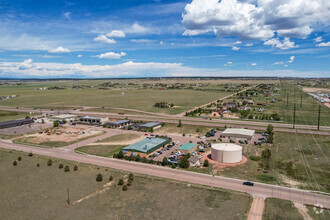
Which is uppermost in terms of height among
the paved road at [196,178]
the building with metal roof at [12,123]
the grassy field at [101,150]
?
the building with metal roof at [12,123]

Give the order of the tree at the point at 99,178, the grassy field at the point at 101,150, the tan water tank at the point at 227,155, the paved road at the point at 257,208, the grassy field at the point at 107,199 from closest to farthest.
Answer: the paved road at the point at 257,208, the grassy field at the point at 107,199, the tree at the point at 99,178, the tan water tank at the point at 227,155, the grassy field at the point at 101,150

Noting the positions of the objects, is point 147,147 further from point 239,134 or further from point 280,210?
point 280,210

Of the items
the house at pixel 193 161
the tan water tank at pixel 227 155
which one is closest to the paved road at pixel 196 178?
the house at pixel 193 161

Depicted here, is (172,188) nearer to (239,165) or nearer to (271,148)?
(239,165)

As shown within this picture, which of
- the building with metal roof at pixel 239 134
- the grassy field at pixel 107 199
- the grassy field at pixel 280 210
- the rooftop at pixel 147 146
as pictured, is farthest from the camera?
the building with metal roof at pixel 239 134

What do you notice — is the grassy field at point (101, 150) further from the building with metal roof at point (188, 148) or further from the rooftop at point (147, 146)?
the building with metal roof at point (188, 148)

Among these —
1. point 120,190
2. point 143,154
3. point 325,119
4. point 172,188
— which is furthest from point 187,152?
point 325,119

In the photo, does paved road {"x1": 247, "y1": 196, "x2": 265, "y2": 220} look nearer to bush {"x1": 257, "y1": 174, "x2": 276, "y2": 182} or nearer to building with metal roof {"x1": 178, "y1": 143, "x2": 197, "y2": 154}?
bush {"x1": 257, "y1": 174, "x2": 276, "y2": 182}
